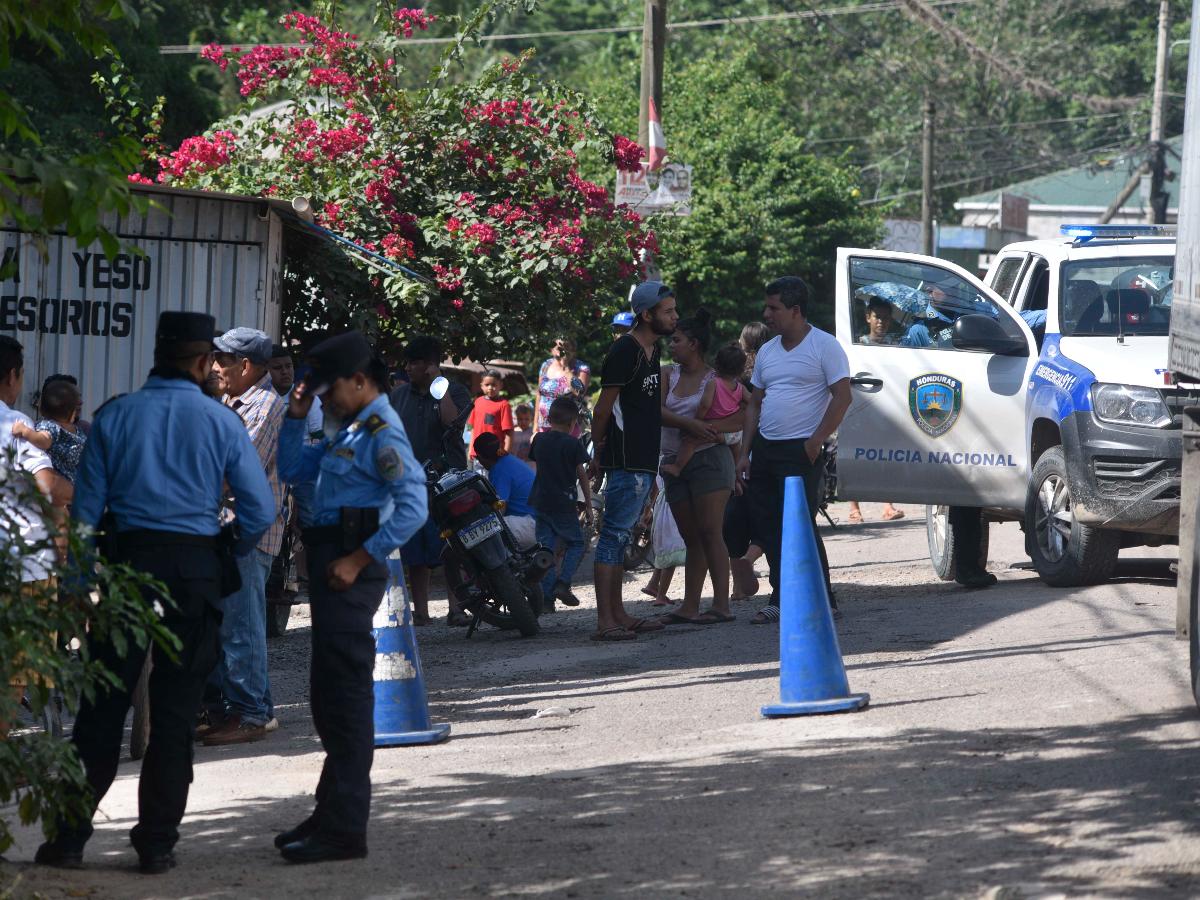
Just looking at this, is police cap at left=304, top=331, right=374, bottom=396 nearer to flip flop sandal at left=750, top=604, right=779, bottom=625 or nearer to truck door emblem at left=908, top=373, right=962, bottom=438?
flip flop sandal at left=750, top=604, right=779, bottom=625

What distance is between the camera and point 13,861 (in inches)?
220

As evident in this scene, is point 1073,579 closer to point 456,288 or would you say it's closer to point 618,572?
point 618,572

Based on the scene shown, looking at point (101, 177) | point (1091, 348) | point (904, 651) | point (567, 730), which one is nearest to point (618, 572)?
point (904, 651)

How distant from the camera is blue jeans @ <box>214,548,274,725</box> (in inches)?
301

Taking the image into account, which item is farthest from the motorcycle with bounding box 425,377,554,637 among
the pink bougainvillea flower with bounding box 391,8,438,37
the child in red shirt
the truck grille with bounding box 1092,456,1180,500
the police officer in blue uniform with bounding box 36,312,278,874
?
the child in red shirt

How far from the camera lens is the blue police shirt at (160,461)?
5621 millimetres

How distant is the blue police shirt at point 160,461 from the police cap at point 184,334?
11 cm

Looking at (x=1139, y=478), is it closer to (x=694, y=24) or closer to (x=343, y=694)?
(x=343, y=694)

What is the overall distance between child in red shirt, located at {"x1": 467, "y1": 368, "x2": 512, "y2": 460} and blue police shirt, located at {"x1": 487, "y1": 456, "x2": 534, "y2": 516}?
12.1ft

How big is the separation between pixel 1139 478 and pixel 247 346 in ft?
17.5

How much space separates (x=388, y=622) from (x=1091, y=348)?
5.38 meters

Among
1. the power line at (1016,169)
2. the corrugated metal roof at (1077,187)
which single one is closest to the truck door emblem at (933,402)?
the power line at (1016,169)

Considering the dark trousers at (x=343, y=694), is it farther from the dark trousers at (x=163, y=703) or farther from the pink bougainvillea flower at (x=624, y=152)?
the pink bougainvillea flower at (x=624, y=152)

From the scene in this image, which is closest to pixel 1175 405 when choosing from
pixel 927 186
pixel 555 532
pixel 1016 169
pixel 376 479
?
pixel 555 532
